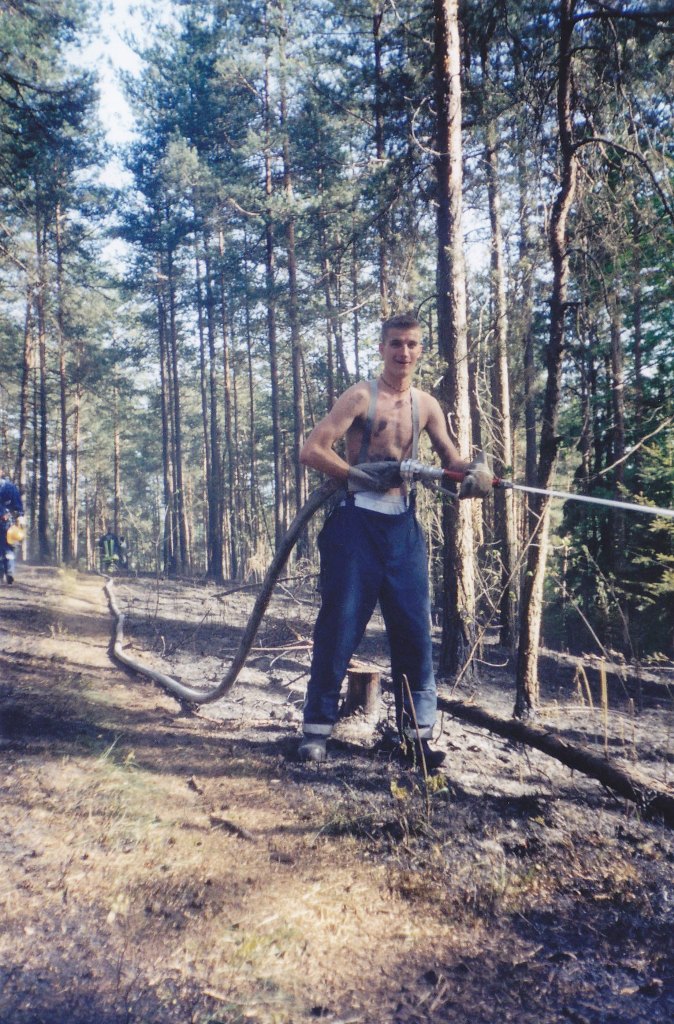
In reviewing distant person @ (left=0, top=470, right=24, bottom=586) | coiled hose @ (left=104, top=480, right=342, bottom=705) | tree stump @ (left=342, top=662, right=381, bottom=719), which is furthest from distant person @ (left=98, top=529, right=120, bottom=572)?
tree stump @ (left=342, top=662, right=381, bottom=719)

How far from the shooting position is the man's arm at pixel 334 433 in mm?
3490

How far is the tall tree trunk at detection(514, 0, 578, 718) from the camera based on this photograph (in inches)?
158

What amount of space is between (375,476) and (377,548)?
425 millimetres

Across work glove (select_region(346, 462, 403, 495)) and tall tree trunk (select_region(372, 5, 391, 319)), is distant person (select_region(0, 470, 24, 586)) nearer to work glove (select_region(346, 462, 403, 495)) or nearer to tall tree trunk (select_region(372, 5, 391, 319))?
tall tree trunk (select_region(372, 5, 391, 319))

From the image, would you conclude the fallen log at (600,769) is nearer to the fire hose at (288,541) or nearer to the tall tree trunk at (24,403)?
the fire hose at (288,541)

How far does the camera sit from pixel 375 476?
3.54 metres

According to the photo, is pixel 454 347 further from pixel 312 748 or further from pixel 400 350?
pixel 312 748

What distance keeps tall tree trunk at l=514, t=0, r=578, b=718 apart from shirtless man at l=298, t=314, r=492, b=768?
2.96 feet

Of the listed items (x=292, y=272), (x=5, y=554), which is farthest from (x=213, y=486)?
(x=5, y=554)

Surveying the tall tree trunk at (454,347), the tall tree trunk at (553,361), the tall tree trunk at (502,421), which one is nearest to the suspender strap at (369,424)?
the tall tree trunk at (553,361)

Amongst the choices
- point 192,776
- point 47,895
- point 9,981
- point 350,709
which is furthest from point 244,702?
point 9,981

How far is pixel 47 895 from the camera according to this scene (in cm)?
213

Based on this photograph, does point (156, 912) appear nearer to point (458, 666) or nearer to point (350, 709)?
point (350, 709)

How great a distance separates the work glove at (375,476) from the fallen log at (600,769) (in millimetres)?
1635
